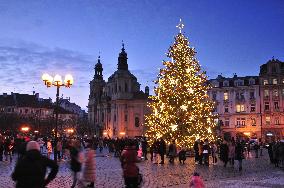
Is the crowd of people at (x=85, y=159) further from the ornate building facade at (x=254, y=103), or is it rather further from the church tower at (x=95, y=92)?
the church tower at (x=95, y=92)

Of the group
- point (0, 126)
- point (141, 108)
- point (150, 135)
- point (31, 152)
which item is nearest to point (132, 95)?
point (141, 108)

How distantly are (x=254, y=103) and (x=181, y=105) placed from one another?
57.6 metres

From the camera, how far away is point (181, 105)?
33.8m

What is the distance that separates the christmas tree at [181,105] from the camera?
3353 centimetres

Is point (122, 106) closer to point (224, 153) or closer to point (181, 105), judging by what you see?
point (181, 105)

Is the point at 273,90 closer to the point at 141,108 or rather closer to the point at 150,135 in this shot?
the point at 141,108

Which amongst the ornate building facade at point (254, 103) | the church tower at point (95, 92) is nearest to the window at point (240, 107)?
the ornate building facade at point (254, 103)

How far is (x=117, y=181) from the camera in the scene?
56.1 ft

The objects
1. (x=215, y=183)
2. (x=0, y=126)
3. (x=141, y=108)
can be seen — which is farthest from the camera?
(x=141, y=108)

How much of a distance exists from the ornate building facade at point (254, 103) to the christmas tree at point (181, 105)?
5248 cm

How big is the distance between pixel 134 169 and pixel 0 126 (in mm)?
75539

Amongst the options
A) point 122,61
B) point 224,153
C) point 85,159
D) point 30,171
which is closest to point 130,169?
point 85,159

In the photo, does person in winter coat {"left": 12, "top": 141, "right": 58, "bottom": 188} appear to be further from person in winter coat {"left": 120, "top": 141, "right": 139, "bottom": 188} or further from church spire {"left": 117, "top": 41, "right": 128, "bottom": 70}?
church spire {"left": 117, "top": 41, "right": 128, "bottom": 70}

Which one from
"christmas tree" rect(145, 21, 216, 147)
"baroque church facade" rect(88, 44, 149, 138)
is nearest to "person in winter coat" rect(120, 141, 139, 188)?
"christmas tree" rect(145, 21, 216, 147)
